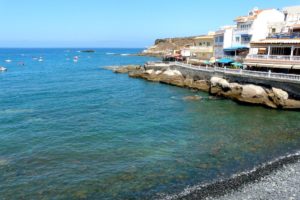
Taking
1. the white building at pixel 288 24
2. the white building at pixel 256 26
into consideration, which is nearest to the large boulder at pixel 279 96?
the white building at pixel 288 24

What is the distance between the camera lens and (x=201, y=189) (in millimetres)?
16531

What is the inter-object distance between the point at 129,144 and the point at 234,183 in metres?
9.48

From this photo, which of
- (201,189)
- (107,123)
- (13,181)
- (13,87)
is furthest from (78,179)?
(13,87)

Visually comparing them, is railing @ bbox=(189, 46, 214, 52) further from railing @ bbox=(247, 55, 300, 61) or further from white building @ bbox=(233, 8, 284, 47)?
railing @ bbox=(247, 55, 300, 61)

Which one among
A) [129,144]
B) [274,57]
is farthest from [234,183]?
[274,57]

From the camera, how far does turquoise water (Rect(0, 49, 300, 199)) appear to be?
692 inches

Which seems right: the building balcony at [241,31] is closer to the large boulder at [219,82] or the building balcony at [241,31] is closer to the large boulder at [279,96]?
the large boulder at [219,82]

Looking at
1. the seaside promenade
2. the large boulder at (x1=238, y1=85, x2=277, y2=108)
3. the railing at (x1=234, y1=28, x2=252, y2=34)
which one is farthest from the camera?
the railing at (x1=234, y1=28, x2=252, y2=34)

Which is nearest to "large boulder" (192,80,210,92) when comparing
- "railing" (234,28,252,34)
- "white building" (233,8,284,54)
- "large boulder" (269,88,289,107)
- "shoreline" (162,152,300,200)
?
"white building" (233,8,284,54)

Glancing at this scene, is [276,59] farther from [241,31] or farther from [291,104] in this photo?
[241,31]

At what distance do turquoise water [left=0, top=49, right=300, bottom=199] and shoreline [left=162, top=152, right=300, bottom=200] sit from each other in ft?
2.19

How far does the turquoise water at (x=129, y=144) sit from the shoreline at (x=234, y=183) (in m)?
0.67

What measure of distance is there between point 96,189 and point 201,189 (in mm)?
5953

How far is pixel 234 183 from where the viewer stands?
671 inches
